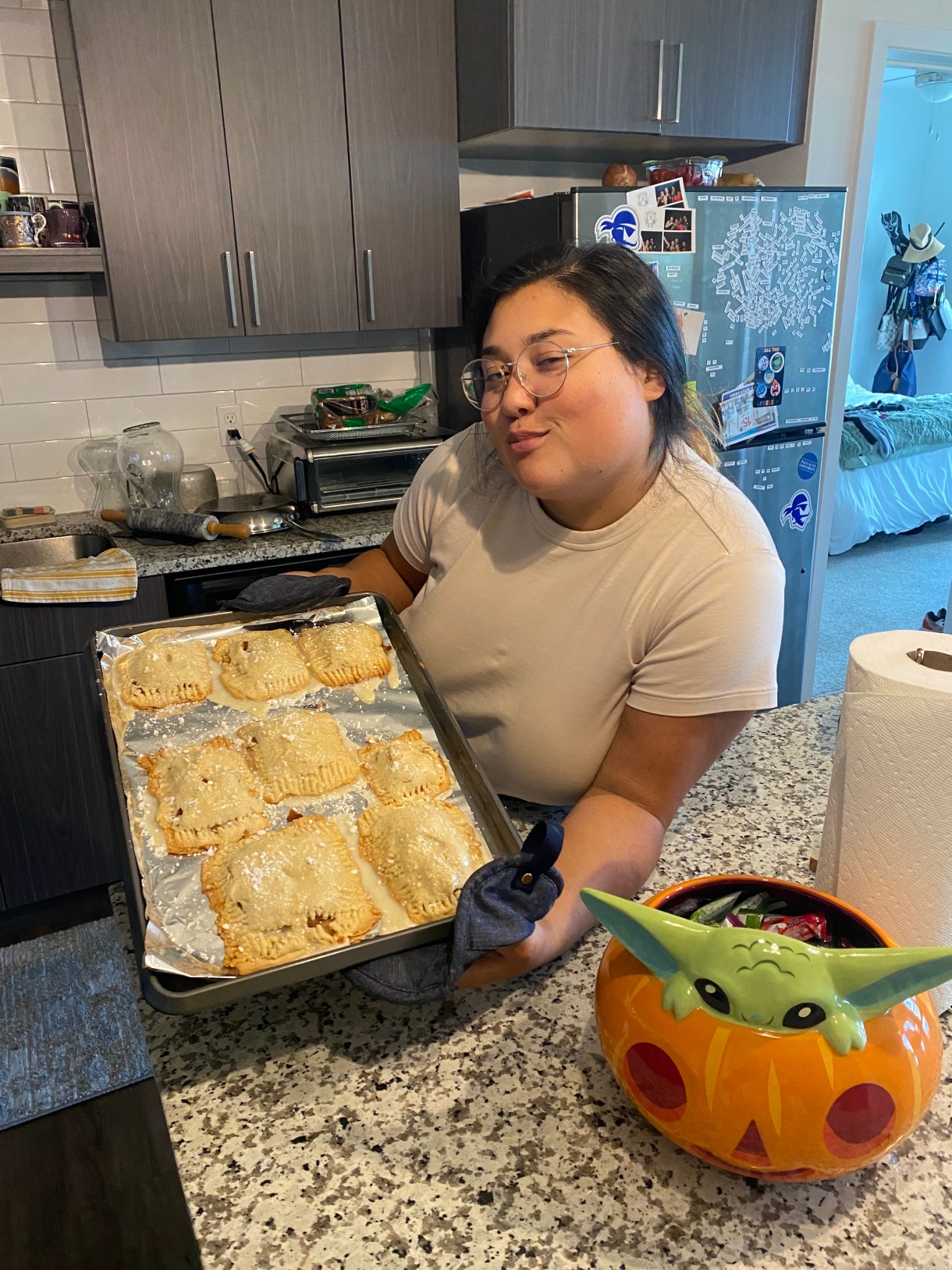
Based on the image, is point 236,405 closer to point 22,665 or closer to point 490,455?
point 22,665

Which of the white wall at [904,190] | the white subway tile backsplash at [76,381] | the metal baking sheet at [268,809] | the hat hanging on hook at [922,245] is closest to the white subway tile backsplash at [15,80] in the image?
the white subway tile backsplash at [76,381]

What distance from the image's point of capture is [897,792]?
2.29 ft

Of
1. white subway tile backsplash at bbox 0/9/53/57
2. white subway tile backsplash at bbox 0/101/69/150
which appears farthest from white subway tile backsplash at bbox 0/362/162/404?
white subway tile backsplash at bbox 0/9/53/57

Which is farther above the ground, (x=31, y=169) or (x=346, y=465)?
(x=31, y=169)

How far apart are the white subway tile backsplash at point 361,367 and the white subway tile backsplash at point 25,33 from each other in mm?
1047

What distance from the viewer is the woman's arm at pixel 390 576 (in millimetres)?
1498

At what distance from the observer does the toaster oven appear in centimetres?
262

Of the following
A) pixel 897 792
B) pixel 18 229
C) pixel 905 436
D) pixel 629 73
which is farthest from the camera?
pixel 905 436

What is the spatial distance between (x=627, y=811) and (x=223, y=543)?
1.73 meters

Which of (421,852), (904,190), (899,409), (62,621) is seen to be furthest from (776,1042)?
(904,190)

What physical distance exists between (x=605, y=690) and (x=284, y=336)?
223 cm

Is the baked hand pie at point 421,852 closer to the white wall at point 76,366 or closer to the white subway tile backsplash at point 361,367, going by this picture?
the white wall at point 76,366

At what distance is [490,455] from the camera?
1.35 meters

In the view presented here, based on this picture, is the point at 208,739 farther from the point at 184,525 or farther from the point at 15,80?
the point at 15,80
